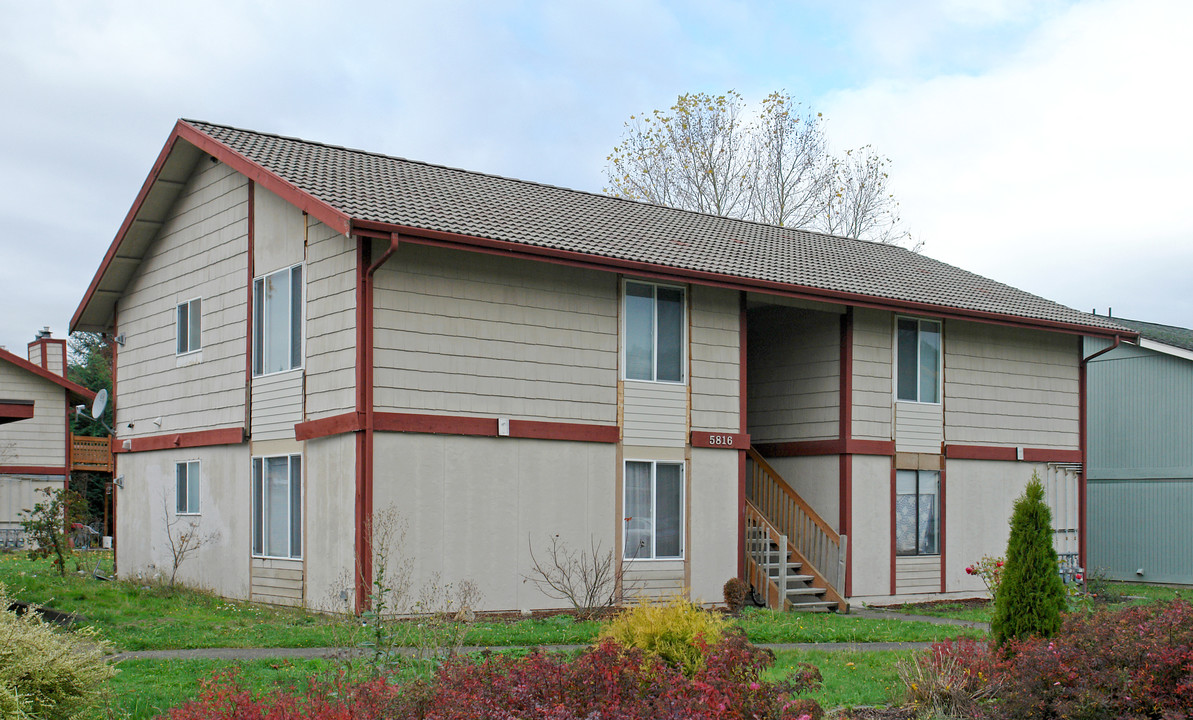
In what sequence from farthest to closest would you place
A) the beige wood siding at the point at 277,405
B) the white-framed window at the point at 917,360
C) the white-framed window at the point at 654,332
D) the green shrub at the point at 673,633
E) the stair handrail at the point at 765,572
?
the white-framed window at the point at 917,360
the stair handrail at the point at 765,572
the white-framed window at the point at 654,332
the beige wood siding at the point at 277,405
the green shrub at the point at 673,633

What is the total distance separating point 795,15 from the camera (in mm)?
14359

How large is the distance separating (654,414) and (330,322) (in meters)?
4.95

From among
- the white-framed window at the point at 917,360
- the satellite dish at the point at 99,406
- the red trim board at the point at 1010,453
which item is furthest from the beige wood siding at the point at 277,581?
the red trim board at the point at 1010,453

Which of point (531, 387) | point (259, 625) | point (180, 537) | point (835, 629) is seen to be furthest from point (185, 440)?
point (835, 629)

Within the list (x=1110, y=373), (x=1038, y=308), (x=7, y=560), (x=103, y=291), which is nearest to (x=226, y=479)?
(x=103, y=291)

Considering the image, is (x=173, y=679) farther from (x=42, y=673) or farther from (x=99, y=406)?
(x=99, y=406)

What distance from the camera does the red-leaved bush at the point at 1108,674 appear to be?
806cm

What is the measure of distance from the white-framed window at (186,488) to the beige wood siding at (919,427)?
11.9m

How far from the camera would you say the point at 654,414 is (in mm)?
16719

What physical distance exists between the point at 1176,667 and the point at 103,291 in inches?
767

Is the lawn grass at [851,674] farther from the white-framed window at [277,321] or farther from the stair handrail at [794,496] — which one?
the white-framed window at [277,321]

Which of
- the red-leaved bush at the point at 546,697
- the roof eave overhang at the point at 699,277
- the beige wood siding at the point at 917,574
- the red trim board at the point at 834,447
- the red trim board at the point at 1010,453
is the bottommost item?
the beige wood siding at the point at 917,574

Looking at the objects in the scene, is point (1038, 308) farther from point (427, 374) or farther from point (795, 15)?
point (427, 374)

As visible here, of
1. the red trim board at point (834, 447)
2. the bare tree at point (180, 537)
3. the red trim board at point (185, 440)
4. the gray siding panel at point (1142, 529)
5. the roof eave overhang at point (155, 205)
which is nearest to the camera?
the roof eave overhang at point (155, 205)
